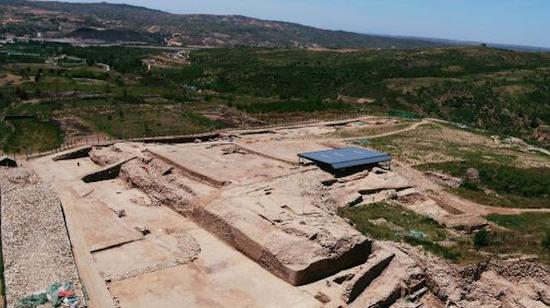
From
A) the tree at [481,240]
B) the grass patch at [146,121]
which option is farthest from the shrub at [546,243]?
the grass patch at [146,121]

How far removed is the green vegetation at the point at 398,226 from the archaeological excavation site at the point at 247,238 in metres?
0.12

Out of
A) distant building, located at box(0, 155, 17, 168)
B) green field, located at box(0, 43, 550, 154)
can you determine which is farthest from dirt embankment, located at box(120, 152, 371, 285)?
green field, located at box(0, 43, 550, 154)

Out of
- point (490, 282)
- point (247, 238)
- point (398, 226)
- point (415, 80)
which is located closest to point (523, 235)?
point (490, 282)

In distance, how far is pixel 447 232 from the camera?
29500 millimetres

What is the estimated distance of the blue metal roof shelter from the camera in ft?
124

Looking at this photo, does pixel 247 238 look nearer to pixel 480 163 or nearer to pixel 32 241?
pixel 32 241

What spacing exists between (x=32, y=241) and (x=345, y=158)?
2187 cm

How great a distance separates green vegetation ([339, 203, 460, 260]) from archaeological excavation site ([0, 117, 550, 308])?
0.39 feet

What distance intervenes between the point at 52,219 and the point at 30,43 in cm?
11744

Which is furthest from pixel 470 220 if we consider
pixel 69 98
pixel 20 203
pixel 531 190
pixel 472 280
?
pixel 69 98

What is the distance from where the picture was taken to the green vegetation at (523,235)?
26750 mm

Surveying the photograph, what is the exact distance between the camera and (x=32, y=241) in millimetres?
24656

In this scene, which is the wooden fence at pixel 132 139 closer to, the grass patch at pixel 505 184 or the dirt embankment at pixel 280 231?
the dirt embankment at pixel 280 231

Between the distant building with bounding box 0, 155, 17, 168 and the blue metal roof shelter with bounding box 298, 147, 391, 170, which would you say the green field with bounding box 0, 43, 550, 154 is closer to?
the distant building with bounding box 0, 155, 17, 168
